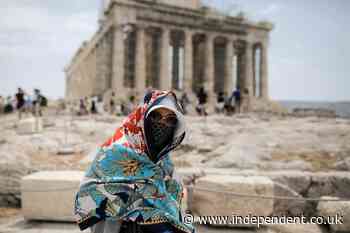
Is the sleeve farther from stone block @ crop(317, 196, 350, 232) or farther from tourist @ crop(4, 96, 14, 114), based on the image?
tourist @ crop(4, 96, 14, 114)

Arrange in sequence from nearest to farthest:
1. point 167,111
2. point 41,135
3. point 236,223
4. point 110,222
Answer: point 110,222
point 167,111
point 236,223
point 41,135

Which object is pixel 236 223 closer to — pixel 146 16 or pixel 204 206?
pixel 204 206

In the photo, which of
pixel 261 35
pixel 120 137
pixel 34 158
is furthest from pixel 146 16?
pixel 120 137

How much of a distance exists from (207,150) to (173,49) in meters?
34.7

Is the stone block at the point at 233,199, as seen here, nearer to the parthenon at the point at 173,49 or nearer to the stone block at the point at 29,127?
the stone block at the point at 29,127

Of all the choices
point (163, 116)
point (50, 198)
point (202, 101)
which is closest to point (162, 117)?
point (163, 116)

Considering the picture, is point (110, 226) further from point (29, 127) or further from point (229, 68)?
point (229, 68)

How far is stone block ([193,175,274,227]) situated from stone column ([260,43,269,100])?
3658 cm

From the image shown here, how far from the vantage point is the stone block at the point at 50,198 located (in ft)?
16.4

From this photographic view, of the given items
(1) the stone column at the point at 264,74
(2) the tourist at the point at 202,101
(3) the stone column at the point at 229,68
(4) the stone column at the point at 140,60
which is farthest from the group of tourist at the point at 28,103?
(1) the stone column at the point at 264,74

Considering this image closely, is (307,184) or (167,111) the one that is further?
(307,184)

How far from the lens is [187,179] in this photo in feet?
19.3

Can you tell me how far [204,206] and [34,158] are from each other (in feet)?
19.8

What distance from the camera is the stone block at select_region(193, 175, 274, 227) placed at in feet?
16.1
